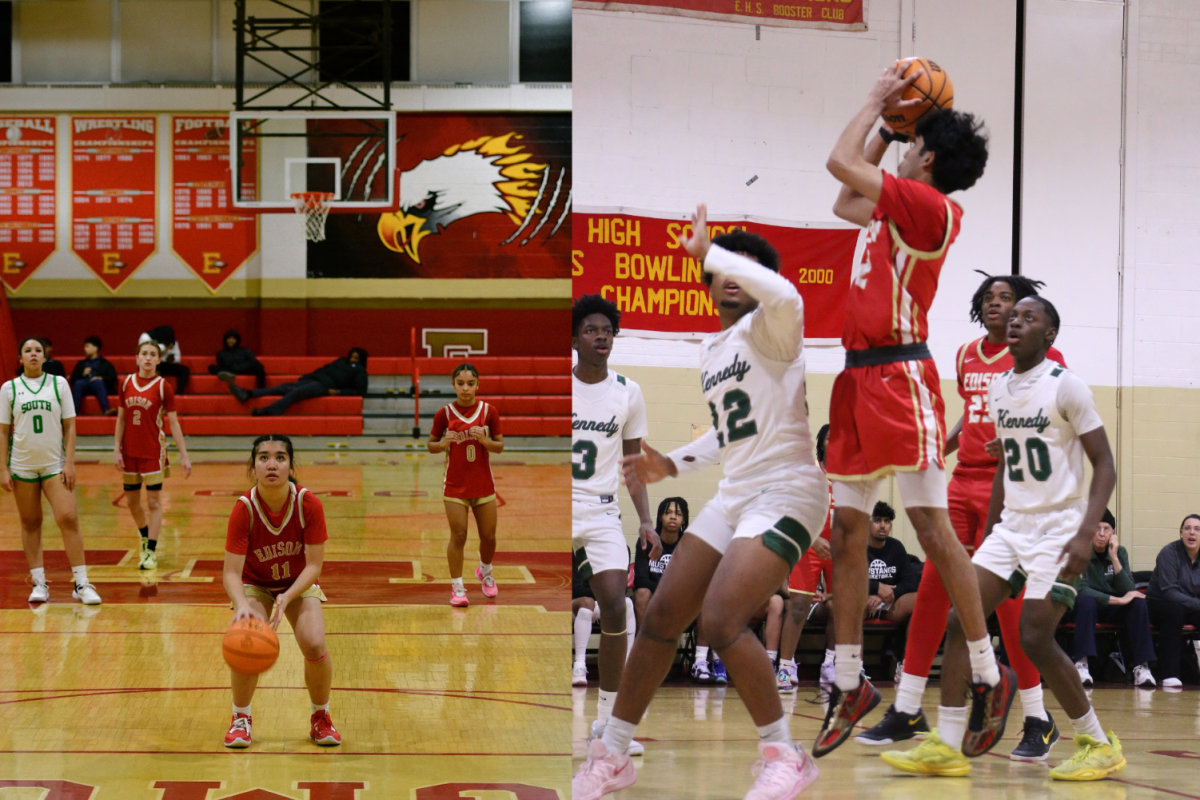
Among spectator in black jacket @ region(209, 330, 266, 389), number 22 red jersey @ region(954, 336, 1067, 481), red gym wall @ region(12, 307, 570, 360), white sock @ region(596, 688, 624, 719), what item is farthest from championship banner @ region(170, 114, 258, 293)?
number 22 red jersey @ region(954, 336, 1067, 481)

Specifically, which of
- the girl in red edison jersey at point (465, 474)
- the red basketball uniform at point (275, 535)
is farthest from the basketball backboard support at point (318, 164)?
the red basketball uniform at point (275, 535)

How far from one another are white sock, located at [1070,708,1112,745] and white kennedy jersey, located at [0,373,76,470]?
19.3ft

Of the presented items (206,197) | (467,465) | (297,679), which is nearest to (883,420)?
(297,679)

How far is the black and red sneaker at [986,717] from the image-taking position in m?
3.07

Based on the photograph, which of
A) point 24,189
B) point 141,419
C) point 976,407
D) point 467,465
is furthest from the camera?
point 24,189

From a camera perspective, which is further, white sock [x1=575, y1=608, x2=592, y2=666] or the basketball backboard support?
the basketball backboard support

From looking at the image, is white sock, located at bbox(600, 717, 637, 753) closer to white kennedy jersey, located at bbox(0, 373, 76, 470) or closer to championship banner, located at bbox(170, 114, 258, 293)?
white kennedy jersey, located at bbox(0, 373, 76, 470)

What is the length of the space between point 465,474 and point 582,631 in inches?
129

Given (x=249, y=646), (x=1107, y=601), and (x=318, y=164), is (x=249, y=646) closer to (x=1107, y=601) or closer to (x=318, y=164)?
(x=1107, y=601)

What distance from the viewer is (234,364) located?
16.2 meters

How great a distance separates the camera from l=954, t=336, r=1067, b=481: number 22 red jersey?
3131mm

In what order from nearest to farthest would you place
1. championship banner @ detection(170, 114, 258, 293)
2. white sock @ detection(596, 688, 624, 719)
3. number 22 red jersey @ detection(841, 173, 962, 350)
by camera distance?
number 22 red jersey @ detection(841, 173, 962, 350) → white sock @ detection(596, 688, 624, 719) → championship banner @ detection(170, 114, 258, 293)

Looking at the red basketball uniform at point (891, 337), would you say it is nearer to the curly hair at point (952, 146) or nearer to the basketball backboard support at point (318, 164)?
the curly hair at point (952, 146)

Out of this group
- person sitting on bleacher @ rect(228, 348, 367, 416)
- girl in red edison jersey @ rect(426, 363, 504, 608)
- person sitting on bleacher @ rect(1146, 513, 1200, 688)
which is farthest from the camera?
person sitting on bleacher @ rect(228, 348, 367, 416)
